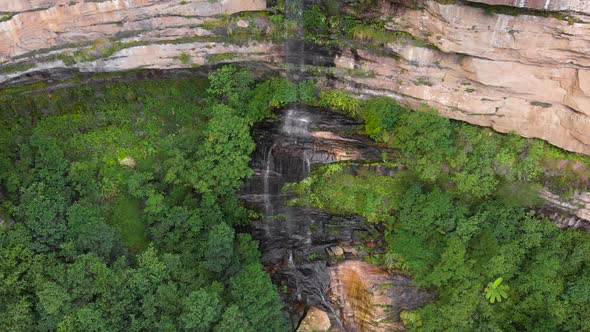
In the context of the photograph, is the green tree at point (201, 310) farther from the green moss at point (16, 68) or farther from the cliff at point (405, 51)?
the green moss at point (16, 68)

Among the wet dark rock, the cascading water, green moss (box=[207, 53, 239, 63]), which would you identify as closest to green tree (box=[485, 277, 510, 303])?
the wet dark rock

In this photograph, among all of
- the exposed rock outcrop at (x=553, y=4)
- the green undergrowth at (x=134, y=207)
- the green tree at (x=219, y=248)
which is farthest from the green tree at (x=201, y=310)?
the exposed rock outcrop at (x=553, y=4)

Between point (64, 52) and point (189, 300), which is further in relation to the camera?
point (64, 52)

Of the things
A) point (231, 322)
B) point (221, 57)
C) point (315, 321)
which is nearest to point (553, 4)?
point (221, 57)

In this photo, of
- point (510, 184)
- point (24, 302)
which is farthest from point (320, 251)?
point (24, 302)

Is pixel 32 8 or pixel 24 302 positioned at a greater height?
pixel 32 8

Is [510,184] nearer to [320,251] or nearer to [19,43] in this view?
[320,251]

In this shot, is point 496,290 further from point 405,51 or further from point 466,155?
point 405,51
